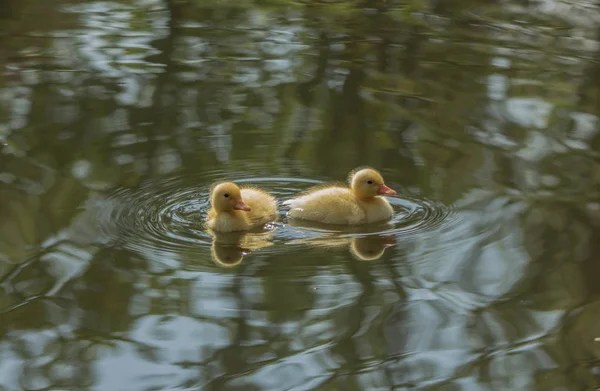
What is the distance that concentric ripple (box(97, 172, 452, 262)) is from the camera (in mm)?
4434

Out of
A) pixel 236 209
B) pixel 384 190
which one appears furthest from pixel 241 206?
pixel 384 190

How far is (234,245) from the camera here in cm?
445

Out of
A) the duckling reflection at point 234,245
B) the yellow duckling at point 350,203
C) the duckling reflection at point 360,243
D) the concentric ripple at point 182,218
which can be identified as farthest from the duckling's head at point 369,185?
the duckling reflection at point 234,245

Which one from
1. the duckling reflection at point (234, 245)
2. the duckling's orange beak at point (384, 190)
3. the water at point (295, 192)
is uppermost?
the duckling's orange beak at point (384, 190)

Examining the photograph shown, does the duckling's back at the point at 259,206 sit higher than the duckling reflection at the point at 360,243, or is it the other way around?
the duckling's back at the point at 259,206

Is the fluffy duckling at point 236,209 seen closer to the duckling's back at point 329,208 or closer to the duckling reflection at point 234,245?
the duckling reflection at point 234,245

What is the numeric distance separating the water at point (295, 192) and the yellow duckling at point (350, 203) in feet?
0.30

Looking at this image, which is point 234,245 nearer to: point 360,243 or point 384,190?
point 360,243

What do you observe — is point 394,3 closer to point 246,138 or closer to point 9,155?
point 246,138

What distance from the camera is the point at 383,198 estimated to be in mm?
4805

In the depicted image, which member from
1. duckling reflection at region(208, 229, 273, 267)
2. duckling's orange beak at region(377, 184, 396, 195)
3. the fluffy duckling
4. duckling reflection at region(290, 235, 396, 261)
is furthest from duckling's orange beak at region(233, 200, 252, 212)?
duckling's orange beak at region(377, 184, 396, 195)

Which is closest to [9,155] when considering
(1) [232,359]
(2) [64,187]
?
(2) [64,187]

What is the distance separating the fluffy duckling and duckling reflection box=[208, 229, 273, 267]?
4cm

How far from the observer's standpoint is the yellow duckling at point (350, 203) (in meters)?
4.68
